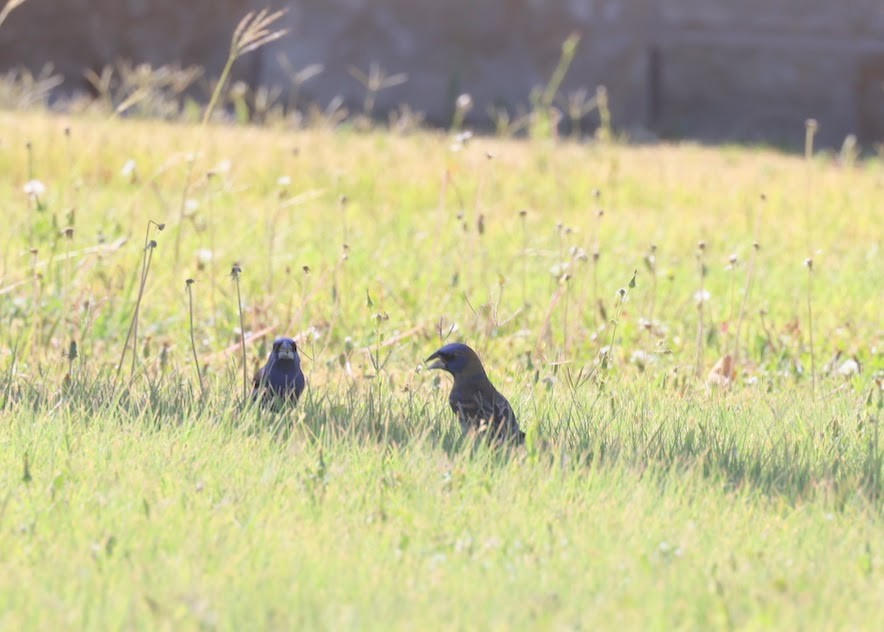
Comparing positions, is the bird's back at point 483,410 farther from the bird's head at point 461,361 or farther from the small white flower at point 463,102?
the small white flower at point 463,102

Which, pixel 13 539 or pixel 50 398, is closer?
pixel 13 539

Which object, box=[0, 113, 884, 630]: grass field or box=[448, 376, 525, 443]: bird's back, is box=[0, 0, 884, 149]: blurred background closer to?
box=[0, 113, 884, 630]: grass field

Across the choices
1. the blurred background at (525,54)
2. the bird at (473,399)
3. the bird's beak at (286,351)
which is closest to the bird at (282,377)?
the bird's beak at (286,351)

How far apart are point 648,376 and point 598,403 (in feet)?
2.20

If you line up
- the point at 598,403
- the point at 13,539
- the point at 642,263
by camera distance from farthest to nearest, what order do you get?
the point at 642,263, the point at 598,403, the point at 13,539

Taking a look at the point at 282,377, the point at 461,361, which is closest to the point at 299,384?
the point at 282,377

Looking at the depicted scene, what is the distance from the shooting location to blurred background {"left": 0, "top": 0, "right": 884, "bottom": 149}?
50.5 feet

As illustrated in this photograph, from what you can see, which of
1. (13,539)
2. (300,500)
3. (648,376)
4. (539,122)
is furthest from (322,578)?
(539,122)

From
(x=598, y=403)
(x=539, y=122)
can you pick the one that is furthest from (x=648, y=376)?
(x=539, y=122)

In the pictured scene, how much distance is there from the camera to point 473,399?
4328 mm

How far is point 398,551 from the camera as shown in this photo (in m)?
3.26

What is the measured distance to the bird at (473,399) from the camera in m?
4.21

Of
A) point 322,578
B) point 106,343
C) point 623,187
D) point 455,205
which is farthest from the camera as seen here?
point 623,187

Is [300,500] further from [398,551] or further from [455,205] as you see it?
[455,205]
